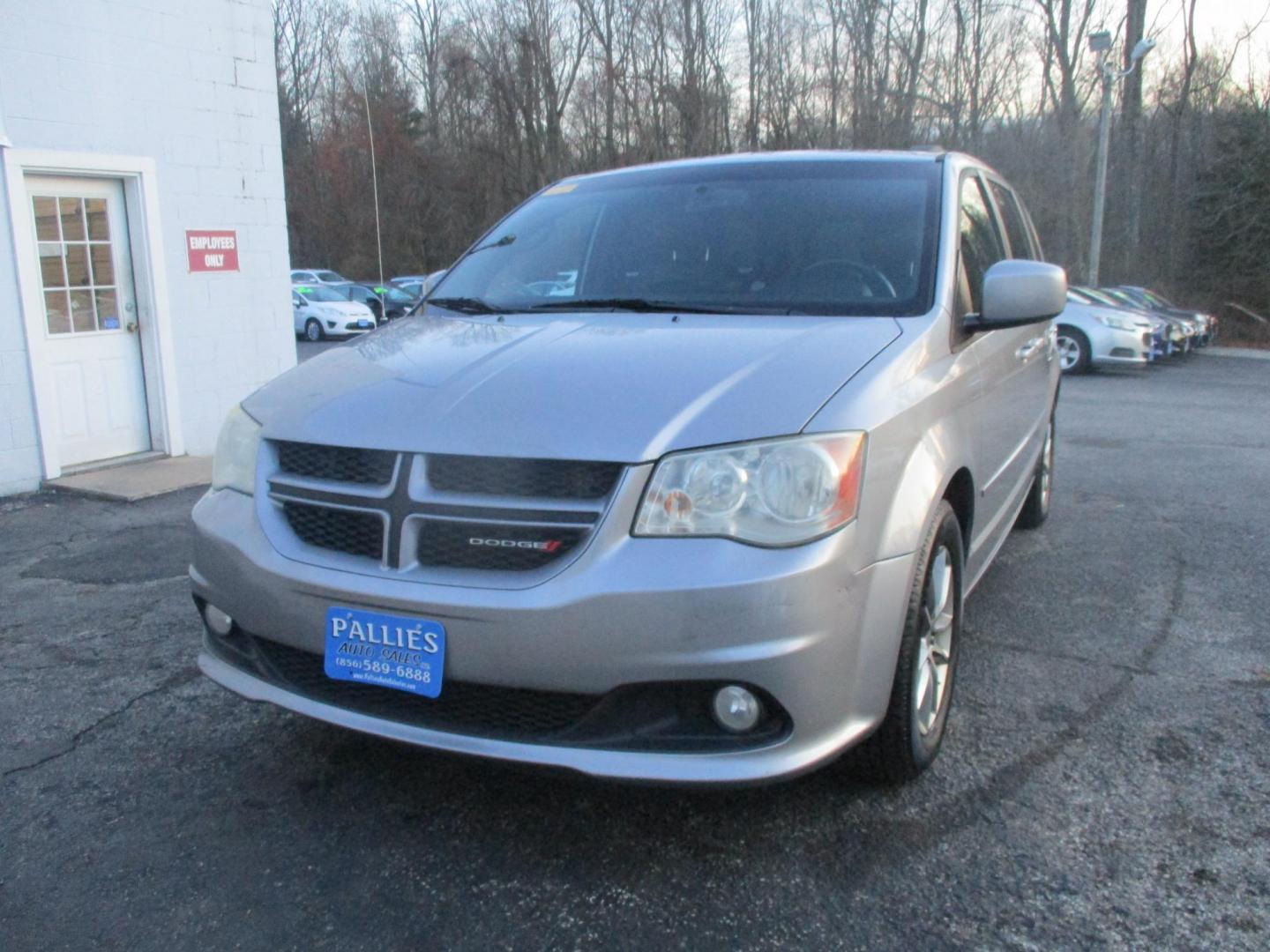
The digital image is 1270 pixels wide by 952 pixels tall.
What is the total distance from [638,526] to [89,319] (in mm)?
6824

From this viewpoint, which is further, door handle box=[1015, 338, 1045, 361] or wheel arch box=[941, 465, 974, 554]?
door handle box=[1015, 338, 1045, 361]

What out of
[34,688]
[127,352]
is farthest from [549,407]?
[127,352]

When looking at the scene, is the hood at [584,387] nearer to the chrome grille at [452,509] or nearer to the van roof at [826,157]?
the chrome grille at [452,509]

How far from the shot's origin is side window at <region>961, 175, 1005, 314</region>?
11.7 feet

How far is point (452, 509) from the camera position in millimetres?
2418

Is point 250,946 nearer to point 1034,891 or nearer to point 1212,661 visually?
point 1034,891

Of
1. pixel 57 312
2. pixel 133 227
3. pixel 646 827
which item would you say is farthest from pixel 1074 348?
pixel 646 827

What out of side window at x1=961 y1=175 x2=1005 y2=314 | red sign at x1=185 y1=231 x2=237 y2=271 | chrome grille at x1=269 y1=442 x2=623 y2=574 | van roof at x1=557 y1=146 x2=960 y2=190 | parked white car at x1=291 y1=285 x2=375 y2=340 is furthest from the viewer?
parked white car at x1=291 y1=285 x2=375 y2=340

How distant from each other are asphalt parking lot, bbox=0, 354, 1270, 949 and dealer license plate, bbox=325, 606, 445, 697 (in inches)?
15.4

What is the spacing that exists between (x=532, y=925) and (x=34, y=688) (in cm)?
238

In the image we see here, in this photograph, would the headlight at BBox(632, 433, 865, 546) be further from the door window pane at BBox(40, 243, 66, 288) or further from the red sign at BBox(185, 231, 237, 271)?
the red sign at BBox(185, 231, 237, 271)

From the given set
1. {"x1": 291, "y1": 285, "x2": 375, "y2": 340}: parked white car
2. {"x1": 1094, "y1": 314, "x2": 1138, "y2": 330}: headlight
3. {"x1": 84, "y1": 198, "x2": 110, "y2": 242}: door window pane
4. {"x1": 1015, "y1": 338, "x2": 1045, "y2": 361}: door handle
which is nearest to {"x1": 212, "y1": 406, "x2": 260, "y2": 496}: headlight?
{"x1": 1015, "y1": 338, "x2": 1045, "y2": 361}: door handle

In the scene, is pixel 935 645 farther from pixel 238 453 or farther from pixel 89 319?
pixel 89 319

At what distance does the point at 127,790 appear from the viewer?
3006 millimetres
